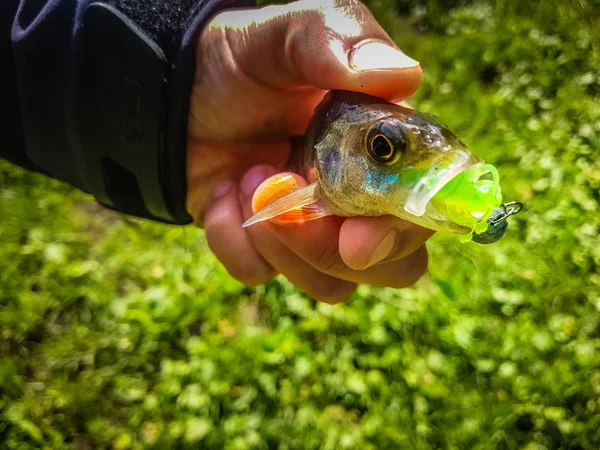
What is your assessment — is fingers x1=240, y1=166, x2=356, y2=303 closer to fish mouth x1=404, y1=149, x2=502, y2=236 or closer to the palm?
the palm

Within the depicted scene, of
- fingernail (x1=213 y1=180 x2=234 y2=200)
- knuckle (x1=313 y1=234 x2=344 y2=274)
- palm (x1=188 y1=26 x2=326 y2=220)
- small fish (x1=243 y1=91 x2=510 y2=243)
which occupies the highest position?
small fish (x1=243 y1=91 x2=510 y2=243)

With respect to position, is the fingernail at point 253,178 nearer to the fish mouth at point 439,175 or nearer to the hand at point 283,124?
the hand at point 283,124

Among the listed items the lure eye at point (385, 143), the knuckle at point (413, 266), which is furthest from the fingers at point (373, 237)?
the knuckle at point (413, 266)

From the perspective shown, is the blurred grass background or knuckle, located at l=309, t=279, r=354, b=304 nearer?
knuckle, located at l=309, t=279, r=354, b=304

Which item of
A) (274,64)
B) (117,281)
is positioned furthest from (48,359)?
(274,64)

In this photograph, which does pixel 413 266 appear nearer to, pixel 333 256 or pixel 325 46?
pixel 333 256

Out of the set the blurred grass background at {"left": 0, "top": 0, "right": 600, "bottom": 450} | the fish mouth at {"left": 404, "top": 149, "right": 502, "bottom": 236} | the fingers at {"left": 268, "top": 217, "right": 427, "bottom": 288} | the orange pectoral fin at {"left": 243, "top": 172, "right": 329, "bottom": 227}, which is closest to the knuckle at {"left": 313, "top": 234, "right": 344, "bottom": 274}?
the fingers at {"left": 268, "top": 217, "right": 427, "bottom": 288}

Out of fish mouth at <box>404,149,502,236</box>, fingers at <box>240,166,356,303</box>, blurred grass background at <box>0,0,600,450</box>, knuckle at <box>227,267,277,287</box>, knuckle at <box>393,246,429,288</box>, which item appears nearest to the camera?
fish mouth at <box>404,149,502,236</box>

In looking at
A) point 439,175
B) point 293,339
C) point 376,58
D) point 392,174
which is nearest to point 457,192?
point 439,175
